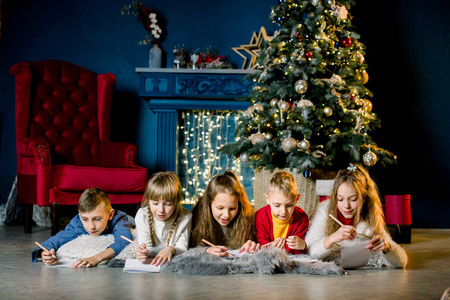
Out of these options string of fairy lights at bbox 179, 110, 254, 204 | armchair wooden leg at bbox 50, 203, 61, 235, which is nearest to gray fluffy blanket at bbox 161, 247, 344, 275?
armchair wooden leg at bbox 50, 203, 61, 235

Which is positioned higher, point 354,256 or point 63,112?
point 63,112

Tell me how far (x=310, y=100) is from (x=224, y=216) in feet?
4.77

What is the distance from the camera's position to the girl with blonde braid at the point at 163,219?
6.35ft

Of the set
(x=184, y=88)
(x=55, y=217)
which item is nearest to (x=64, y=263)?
(x=55, y=217)

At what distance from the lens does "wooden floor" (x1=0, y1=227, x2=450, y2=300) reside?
142cm

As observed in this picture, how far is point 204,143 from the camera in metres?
4.39

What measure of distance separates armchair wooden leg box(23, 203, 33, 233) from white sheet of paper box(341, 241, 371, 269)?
2.31 m

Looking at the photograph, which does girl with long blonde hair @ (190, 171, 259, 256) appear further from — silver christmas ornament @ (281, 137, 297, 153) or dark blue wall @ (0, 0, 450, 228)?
dark blue wall @ (0, 0, 450, 228)

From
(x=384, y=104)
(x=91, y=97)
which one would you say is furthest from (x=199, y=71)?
(x=384, y=104)

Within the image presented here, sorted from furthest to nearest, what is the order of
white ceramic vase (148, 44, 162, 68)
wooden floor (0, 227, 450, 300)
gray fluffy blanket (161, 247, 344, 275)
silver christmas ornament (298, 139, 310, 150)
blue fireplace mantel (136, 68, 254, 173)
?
white ceramic vase (148, 44, 162, 68) → blue fireplace mantel (136, 68, 254, 173) → silver christmas ornament (298, 139, 310, 150) → gray fluffy blanket (161, 247, 344, 275) → wooden floor (0, 227, 450, 300)

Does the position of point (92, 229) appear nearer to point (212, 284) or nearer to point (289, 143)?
point (212, 284)

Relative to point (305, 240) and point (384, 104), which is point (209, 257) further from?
point (384, 104)

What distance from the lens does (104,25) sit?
433 centimetres

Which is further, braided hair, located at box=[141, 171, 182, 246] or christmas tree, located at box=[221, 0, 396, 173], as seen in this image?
christmas tree, located at box=[221, 0, 396, 173]
